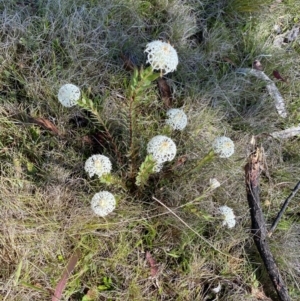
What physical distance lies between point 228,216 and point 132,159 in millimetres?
522

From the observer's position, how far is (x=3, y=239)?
5.54ft

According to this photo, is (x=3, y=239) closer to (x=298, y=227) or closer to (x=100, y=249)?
(x=100, y=249)

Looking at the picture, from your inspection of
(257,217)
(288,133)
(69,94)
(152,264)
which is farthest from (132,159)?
(288,133)

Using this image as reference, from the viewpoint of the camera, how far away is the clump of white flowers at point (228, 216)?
184 cm

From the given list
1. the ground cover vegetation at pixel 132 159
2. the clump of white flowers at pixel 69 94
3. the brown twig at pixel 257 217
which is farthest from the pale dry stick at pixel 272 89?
the clump of white flowers at pixel 69 94

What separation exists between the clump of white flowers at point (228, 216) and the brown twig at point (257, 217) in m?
0.14

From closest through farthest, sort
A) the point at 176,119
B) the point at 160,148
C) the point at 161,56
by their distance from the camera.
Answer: the point at 161,56 < the point at 160,148 < the point at 176,119

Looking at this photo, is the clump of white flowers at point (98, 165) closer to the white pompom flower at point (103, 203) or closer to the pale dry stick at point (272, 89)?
the white pompom flower at point (103, 203)

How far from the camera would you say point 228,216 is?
1842 mm

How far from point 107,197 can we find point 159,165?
268 millimetres

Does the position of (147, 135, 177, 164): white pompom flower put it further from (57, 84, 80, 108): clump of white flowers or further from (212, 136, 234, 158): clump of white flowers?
(57, 84, 80, 108): clump of white flowers

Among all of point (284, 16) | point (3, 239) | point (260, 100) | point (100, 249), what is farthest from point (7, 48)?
point (284, 16)

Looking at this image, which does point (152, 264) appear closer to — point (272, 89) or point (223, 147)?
point (223, 147)

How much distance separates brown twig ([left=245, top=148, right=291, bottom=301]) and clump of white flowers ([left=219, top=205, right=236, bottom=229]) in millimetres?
138
